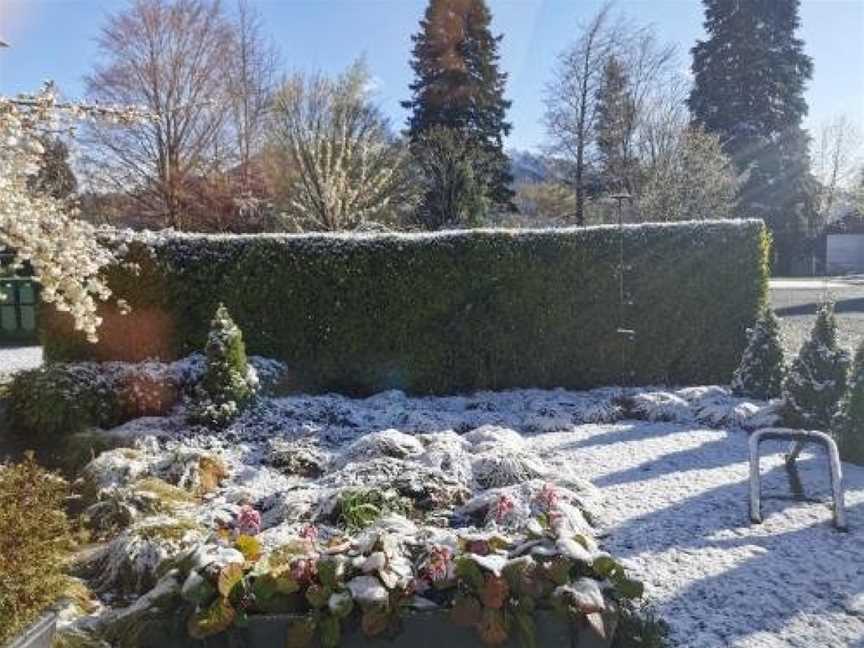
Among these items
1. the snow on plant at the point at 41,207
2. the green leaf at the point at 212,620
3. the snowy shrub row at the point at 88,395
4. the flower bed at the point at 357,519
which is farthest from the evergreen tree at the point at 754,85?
the green leaf at the point at 212,620

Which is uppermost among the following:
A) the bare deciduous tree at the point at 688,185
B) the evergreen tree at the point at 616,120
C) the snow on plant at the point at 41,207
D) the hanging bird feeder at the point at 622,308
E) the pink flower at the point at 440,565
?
the evergreen tree at the point at 616,120

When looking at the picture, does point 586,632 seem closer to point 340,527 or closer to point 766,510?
point 340,527

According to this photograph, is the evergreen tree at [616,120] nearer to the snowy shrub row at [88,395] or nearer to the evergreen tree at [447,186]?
the evergreen tree at [447,186]

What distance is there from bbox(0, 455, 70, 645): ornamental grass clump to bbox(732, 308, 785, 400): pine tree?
6.07 metres

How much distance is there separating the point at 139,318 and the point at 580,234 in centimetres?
505

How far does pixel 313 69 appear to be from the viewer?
59.2 feet

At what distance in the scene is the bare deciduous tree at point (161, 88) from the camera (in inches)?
674

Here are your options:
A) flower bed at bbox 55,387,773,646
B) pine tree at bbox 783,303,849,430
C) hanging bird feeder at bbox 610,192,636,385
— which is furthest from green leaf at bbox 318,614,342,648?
hanging bird feeder at bbox 610,192,636,385

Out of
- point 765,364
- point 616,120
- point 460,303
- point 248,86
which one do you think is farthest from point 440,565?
point 616,120

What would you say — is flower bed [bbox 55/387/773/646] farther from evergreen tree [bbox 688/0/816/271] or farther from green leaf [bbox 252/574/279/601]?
evergreen tree [bbox 688/0/816/271]

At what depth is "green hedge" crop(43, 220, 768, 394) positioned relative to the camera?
22.2 feet

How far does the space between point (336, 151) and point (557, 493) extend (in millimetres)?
15163

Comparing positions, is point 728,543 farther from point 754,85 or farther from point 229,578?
point 754,85

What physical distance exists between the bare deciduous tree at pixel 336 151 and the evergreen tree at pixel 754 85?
13.5 metres
